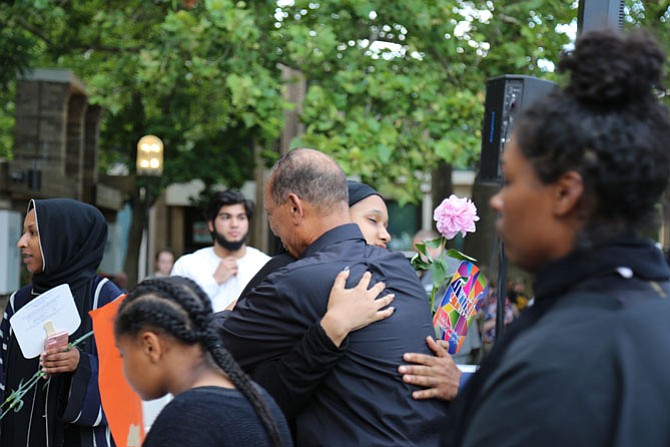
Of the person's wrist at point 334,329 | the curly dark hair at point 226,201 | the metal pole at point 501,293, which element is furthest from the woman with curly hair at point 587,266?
the curly dark hair at point 226,201

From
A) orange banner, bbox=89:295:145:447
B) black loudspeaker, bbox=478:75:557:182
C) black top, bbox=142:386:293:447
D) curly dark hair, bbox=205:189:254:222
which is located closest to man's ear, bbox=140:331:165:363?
black top, bbox=142:386:293:447

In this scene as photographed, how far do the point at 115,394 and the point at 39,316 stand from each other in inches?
25.8

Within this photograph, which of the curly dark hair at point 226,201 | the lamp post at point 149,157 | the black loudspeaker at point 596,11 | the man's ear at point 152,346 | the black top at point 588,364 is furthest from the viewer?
the lamp post at point 149,157

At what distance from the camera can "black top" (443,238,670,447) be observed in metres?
1.60

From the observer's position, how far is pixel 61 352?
4.28 meters

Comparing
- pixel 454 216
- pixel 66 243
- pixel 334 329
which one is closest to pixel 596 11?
pixel 454 216

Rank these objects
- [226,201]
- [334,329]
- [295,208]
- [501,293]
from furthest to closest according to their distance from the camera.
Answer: [226,201]
[501,293]
[295,208]
[334,329]

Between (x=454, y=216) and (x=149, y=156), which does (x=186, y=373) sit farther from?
(x=149, y=156)

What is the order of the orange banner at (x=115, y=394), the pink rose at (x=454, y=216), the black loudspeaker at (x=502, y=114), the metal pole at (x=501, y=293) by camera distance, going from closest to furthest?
the orange banner at (x=115, y=394) → the pink rose at (x=454, y=216) → the metal pole at (x=501, y=293) → the black loudspeaker at (x=502, y=114)

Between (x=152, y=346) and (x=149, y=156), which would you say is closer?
(x=152, y=346)

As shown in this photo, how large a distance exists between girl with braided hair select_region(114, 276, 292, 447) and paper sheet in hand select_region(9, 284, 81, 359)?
1.82 m

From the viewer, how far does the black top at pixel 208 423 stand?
226cm

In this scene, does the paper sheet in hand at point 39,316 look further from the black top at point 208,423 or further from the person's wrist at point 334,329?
the black top at point 208,423

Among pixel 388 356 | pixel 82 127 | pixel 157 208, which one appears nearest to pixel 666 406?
pixel 388 356
